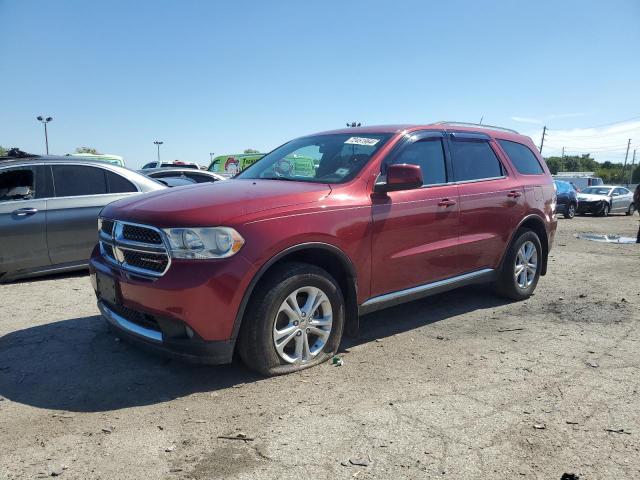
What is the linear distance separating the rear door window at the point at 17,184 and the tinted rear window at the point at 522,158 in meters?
5.50

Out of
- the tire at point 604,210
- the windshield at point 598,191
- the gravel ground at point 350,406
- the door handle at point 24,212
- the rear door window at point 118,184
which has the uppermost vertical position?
the rear door window at point 118,184

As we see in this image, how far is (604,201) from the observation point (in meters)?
23.8

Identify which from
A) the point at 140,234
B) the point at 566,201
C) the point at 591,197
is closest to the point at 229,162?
the point at 566,201

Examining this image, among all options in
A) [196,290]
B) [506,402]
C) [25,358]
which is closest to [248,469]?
[196,290]

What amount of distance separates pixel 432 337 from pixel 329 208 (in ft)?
5.46

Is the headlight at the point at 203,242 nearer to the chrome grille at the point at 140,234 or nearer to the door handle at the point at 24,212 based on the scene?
the chrome grille at the point at 140,234

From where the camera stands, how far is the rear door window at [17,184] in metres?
5.81

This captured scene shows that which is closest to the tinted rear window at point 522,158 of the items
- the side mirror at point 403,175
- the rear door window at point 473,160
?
the rear door window at point 473,160

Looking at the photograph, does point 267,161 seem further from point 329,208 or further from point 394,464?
point 394,464

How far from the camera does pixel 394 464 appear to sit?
2471 mm

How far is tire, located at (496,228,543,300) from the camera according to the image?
5.41m

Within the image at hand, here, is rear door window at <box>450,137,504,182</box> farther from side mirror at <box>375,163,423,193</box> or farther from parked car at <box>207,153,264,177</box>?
parked car at <box>207,153,264,177</box>

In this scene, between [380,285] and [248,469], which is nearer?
[248,469]

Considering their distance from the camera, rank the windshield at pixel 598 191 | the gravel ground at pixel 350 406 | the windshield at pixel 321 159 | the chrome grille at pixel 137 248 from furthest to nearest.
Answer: the windshield at pixel 598 191
the windshield at pixel 321 159
the chrome grille at pixel 137 248
the gravel ground at pixel 350 406
